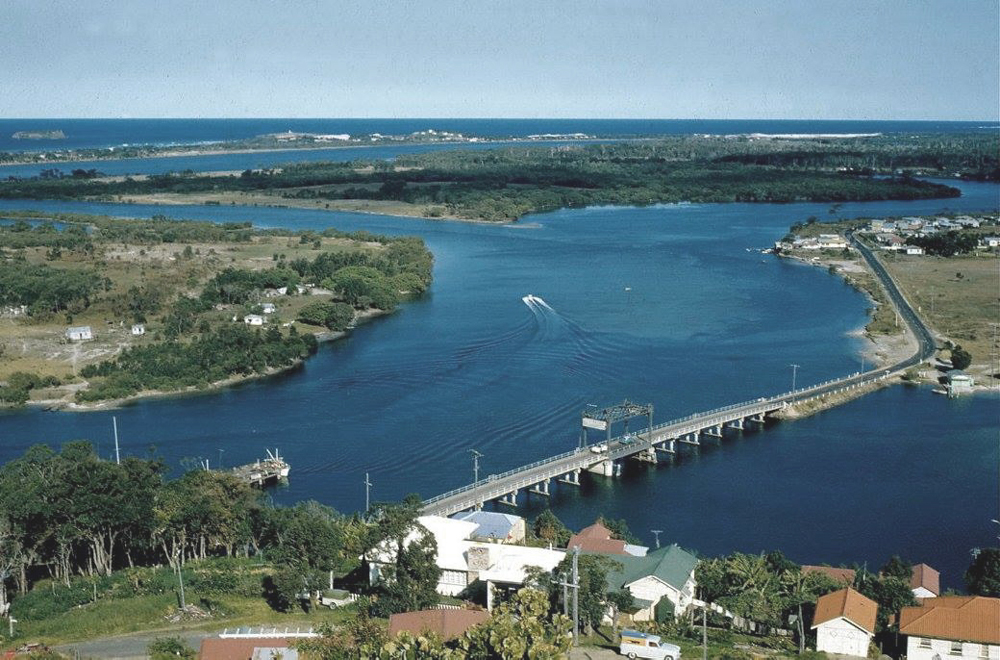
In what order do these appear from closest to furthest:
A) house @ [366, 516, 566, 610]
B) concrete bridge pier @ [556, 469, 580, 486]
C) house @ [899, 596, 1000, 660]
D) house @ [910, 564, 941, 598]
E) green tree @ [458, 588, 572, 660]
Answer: green tree @ [458, 588, 572, 660], house @ [899, 596, 1000, 660], house @ [366, 516, 566, 610], house @ [910, 564, 941, 598], concrete bridge pier @ [556, 469, 580, 486]

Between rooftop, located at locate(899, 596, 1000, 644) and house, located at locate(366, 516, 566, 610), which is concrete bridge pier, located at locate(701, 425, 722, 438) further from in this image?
rooftop, located at locate(899, 596, 1000, 644)

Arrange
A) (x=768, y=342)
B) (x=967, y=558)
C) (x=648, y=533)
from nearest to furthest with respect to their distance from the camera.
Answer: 1. (x=967, y=558)
2. (x=648, y=533)
3. (x=768, y=342)

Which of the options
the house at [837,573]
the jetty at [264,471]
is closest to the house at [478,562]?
the house at [837,573]

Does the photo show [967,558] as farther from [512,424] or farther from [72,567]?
[72,567]

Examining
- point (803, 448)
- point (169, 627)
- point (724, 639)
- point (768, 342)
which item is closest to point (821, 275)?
point (768, 342)

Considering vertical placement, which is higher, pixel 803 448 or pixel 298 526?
pixel 298 526

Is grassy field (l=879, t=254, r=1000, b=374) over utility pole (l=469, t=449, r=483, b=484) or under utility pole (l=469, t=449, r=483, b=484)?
over

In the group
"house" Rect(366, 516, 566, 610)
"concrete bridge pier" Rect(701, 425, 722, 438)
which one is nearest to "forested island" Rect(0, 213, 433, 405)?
"concrete bridge pier" Rect(701, 425, 722, 438)
